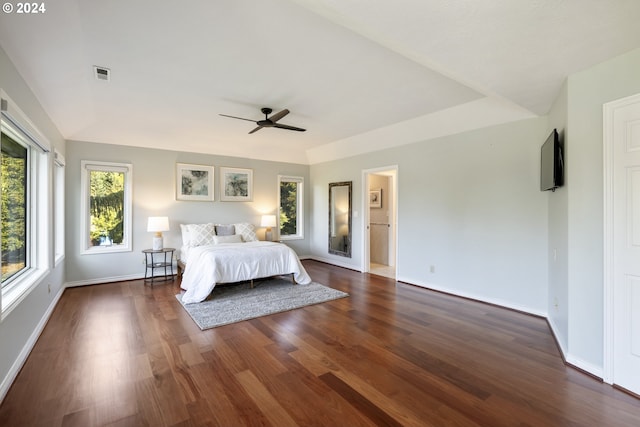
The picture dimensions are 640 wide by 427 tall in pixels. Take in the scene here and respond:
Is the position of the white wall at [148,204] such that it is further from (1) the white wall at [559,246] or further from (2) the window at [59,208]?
(1) the white wall at [559,246]

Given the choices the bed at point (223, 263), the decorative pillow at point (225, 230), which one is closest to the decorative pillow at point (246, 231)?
the decorative pillow at point (225, 230)

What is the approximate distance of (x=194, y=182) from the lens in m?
6.06

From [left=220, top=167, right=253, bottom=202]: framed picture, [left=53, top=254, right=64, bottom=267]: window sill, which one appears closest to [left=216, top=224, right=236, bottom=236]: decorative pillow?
[left=220, top=167, right=253, bottom=202]: framed picture

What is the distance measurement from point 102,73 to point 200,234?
3168 mm

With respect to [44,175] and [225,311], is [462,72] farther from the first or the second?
[44,175]

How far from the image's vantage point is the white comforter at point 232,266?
4.21 m

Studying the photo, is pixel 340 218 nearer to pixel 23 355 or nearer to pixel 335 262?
pixel 335 262

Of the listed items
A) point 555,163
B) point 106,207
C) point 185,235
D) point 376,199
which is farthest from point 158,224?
point 555,163

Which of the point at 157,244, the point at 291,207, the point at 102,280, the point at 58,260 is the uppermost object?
the point at 291,207

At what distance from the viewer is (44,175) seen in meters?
3.41

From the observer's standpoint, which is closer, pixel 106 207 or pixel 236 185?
pixel 106 207

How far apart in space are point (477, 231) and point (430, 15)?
10.4 feet

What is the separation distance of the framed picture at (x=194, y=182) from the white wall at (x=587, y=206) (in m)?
5.80

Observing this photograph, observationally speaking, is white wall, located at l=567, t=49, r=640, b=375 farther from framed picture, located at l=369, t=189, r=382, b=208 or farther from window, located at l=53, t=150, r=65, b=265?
window, located at l=53, t=150, r=65, b=265
